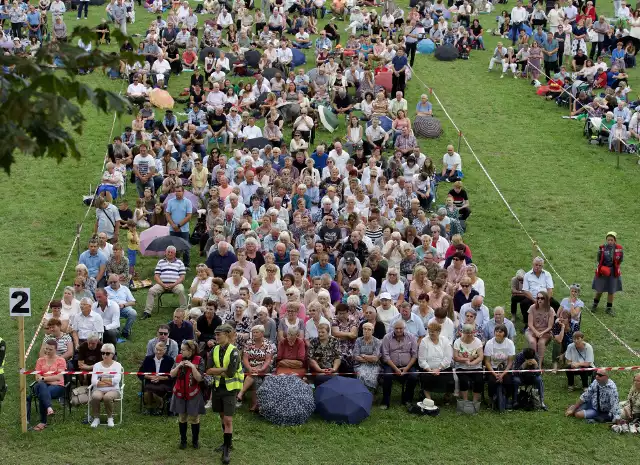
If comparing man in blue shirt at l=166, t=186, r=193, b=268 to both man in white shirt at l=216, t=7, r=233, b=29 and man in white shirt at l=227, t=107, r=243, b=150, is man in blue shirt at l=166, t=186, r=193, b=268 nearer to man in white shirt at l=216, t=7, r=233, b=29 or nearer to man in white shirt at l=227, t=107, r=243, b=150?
man in white shirt at l=227, t=107, r=243, b=150

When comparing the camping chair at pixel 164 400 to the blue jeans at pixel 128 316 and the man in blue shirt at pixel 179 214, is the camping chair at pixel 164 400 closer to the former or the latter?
the blue jeans at pixel 128 316

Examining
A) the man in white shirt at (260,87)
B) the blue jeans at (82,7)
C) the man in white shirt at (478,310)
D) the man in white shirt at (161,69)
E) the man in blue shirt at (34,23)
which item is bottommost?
the man in white shirt at (478,310)

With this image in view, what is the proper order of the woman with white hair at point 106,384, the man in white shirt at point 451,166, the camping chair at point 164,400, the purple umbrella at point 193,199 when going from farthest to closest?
the man in white shirt at point 451,166 → the purple umbrella at point 193,199 → the camping chair at point 164,400 → the woman with white hair at point 106,384

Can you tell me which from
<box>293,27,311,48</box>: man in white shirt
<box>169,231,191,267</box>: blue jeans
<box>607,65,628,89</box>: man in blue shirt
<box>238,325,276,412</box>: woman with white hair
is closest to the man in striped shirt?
<box>169,231,191,267</box>: blue jeans

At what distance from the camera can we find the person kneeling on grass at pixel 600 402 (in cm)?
1540

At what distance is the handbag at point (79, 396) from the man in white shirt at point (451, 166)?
11.6 m

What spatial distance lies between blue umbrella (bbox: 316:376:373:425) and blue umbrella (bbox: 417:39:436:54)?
21999mm

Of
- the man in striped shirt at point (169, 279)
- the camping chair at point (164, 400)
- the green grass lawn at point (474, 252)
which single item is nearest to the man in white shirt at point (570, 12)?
the green grass lawn at point (474, 252)

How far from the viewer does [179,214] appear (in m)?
21.0

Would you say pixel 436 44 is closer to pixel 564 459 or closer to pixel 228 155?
pixel 228 155

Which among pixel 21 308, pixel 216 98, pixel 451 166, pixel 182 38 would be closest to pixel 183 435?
pixel 21 308

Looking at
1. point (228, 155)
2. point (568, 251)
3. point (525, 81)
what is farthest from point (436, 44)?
point (568, 251)

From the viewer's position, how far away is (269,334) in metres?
16.2

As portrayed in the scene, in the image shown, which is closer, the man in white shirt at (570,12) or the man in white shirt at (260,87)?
the man in white shirt at (260,87)
